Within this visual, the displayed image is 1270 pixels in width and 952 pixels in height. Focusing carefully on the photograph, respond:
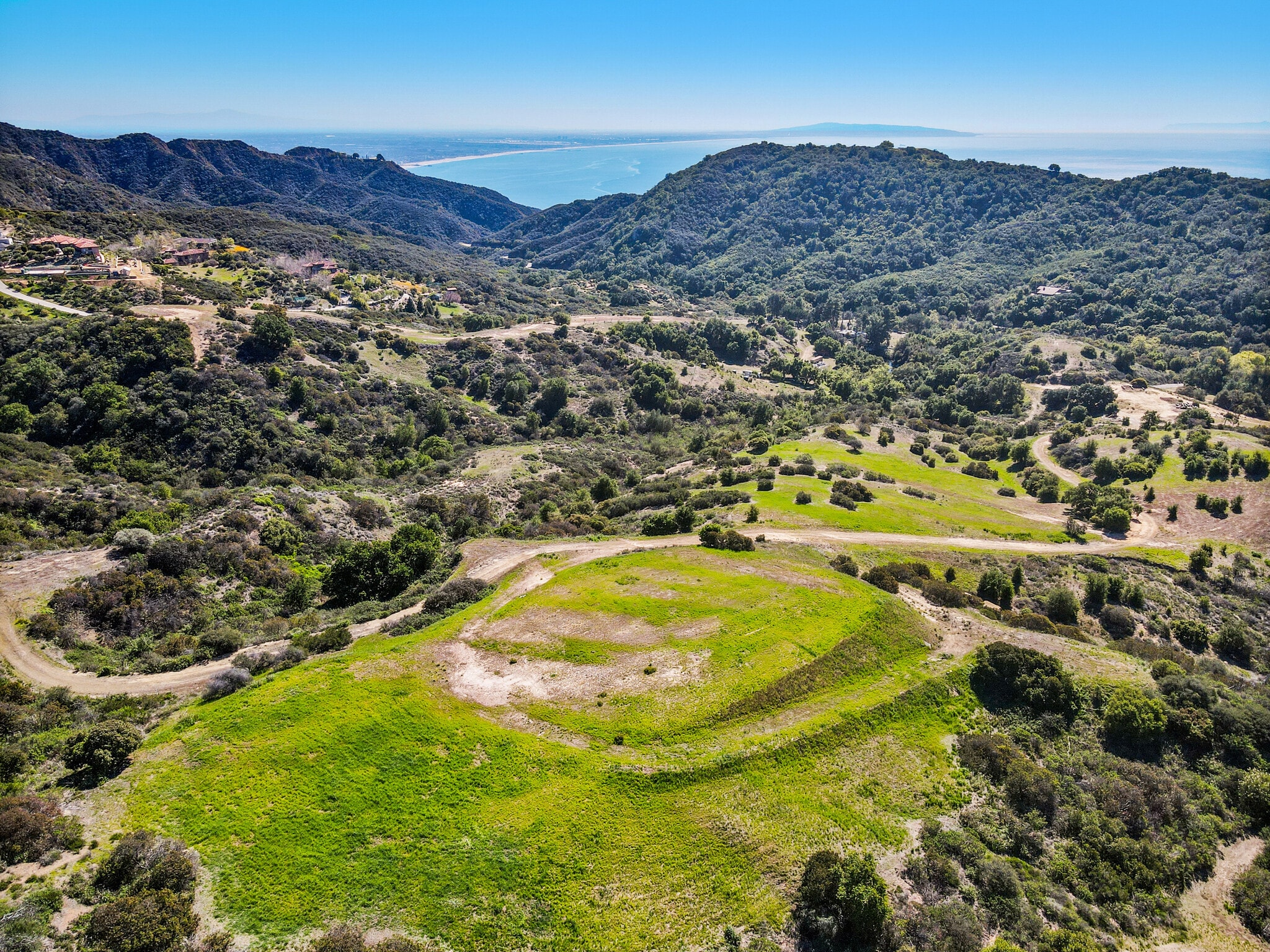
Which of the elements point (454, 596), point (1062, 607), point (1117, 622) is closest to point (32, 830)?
point (454, 596)

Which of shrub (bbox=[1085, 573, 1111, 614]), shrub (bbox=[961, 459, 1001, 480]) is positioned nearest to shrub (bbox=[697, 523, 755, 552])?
shrub (bbox=[1085, 573, 1111, 614])

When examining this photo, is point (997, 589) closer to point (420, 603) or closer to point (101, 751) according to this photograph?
point (420, 603)

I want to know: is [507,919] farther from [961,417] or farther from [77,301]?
[961,417]

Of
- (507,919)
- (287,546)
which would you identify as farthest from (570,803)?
(287,546)

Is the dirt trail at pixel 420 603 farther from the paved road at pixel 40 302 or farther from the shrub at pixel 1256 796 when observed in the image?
the paved road at pixel 40 302

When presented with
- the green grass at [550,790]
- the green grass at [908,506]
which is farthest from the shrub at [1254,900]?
the green grass at [908,506]
